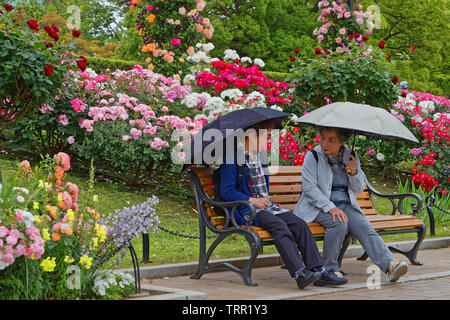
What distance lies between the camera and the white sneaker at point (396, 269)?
18.7 ft

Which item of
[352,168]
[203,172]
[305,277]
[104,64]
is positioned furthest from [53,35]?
[104,64]

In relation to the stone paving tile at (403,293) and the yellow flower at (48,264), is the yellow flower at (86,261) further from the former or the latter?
→ the stone paving tile at (403,293)

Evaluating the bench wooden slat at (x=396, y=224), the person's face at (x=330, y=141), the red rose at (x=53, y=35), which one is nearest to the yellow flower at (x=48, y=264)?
the person's face at (x=330, y=141)

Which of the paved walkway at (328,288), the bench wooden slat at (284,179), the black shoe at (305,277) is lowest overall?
the paved walkway at (328,288)

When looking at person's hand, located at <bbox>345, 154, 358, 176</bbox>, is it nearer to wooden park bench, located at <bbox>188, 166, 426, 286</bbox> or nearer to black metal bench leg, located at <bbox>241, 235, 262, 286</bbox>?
wooden park bench, located at <bbox>188, 166, 426, 286</bbox>

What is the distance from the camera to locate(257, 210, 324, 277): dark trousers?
18.2 ft

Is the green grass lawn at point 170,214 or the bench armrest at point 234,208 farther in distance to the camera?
the green grass lawn at point 170,214

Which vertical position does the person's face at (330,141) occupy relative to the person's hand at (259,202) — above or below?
above

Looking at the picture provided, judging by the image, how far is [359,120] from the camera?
6227mm

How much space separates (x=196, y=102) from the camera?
1011cm

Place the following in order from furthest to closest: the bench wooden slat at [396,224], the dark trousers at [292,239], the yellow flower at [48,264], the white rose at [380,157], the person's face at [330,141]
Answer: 1. the white rose at [380,157]
2. the bench wooden slat at [396,224]
3. the person's face at [330,141]
4. the dark trousers at [292,239]
5. the yellow flower at [48,264]

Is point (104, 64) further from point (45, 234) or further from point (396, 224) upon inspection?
point (45, 234)

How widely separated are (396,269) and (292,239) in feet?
3.09

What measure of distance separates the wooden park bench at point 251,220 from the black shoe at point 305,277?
15.7 inches
